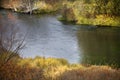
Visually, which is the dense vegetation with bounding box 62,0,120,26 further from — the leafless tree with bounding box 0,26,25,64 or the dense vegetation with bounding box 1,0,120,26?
the leafless tree with bounding box 0,26,25,64

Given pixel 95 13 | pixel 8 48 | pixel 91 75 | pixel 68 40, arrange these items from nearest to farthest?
pixel 91 75 → pixel 8 48 → pixel 68 40 → pixel 95 13

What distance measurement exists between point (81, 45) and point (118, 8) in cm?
1532

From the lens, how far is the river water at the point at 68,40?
3588 cm

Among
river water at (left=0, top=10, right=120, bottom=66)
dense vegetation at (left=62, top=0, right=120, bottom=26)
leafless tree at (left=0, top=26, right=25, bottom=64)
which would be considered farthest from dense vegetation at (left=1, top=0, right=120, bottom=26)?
leafless tree at (left=0, top=26, right=25, bottom=64)

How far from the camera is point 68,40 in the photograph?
42812mm

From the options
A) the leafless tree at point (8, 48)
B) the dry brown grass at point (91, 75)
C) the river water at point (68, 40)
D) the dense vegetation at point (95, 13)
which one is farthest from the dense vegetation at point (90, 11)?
the dry brown grass at point (91, 75)

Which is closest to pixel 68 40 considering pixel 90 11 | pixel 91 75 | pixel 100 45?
pixel 100 45

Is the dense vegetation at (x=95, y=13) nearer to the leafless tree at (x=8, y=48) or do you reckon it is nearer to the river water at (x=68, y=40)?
the river water at (x=68, y=40)

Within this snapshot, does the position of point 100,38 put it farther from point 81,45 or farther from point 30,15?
point 30,15

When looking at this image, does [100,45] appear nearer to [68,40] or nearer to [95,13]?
[68,40]

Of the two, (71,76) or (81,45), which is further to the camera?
(81,45)

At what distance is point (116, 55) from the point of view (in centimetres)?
3681

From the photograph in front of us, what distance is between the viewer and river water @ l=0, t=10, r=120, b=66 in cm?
3588

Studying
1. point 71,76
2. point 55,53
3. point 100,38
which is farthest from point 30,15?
point 71,76
